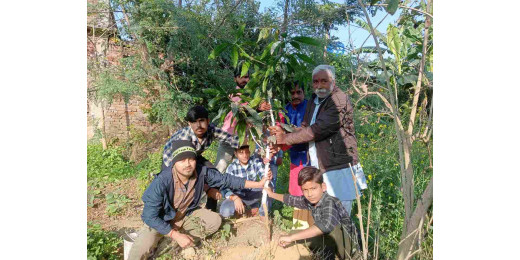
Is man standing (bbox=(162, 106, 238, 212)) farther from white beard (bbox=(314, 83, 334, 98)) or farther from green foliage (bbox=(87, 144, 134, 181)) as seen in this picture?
green foliage (bbox=(87, 144, 134, 181))

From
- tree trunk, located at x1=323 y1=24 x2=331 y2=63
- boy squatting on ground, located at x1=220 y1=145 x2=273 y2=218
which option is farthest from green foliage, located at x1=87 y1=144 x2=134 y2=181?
tree trunk, located at x1=323 y1=24 x2=331 y2=63

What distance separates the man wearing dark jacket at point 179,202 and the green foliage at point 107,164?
1970mm

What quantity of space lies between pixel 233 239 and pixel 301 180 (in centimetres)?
95

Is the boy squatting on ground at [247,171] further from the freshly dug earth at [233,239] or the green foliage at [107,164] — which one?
the green foliage at [107,164]

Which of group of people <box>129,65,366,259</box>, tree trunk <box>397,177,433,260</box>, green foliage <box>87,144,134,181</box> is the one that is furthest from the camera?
green foliage <box>87,144,134,181</box>

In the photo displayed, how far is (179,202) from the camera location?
2.59 meters

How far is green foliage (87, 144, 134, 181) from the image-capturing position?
4234 mm

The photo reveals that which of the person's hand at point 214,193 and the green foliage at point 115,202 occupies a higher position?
the person's hand at point 214,193

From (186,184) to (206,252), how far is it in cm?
59

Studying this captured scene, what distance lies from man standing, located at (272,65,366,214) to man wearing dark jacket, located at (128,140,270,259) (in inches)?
19.6

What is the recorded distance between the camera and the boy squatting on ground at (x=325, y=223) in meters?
2.22

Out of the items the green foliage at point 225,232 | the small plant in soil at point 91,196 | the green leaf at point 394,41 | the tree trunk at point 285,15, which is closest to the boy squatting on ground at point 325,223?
the green foliage at point 225,232

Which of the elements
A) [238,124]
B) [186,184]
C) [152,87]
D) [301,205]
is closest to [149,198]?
[186,184]

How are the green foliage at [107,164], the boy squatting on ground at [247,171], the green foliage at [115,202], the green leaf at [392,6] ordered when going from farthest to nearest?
the green foliage at [107,164], the green foliage at [115,202], the boy squatting on ground at [247,171], the green leaf at [392,6]
